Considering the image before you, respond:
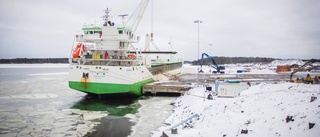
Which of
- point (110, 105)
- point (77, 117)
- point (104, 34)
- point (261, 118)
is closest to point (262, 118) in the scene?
point (261, 118)

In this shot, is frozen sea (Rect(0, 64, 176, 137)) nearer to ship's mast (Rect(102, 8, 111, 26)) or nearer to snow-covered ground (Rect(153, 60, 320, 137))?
snow-covered ground (Rect(153, 60, 320, 137))

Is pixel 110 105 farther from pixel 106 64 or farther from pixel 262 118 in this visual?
pixel 262 118

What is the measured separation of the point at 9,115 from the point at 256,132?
14.6 m

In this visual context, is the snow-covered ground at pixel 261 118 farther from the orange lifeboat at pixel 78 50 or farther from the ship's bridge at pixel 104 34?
the ship's bridge at pixel 104 34

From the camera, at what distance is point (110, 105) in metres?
18.8

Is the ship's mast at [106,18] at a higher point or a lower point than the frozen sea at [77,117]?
higher

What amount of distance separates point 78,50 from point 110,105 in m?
6.46

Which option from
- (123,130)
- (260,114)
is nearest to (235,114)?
(260,114)

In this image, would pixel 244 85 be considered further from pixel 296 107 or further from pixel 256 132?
pixel 256 132

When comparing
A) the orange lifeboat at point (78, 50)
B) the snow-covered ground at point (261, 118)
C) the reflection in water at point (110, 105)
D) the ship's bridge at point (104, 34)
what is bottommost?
the reflection in water at point (110, 105)

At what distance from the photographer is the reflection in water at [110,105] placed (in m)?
16.4

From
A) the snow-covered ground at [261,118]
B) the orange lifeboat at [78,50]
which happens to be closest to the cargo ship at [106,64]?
the orange lifeboat at [78,50]

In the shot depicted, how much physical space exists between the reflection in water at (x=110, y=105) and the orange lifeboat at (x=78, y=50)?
4.44 m

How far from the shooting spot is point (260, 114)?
8.70 meters
